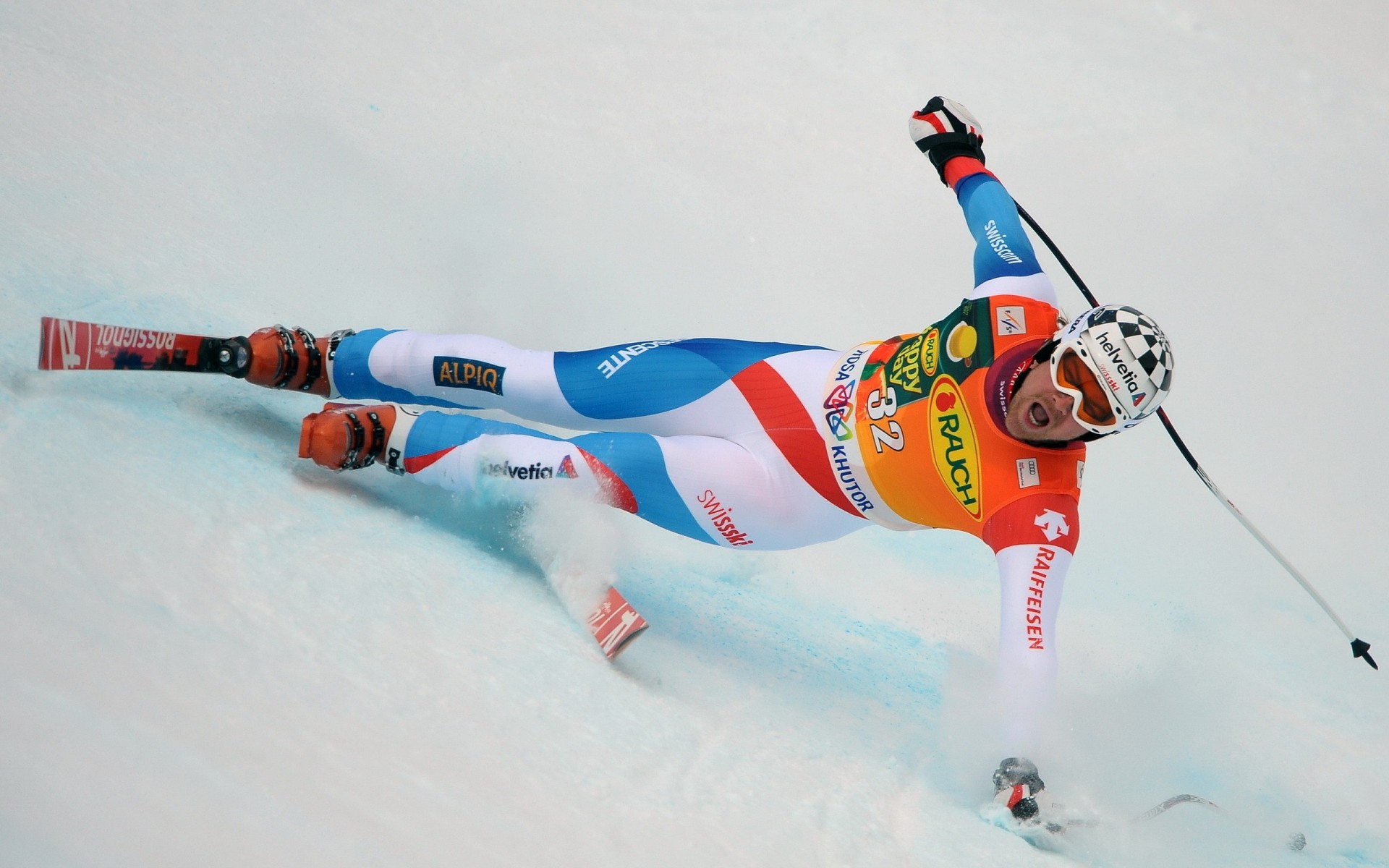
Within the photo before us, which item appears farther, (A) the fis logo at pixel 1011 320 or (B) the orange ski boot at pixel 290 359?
(B) the orange ski boot at pixel 290 359

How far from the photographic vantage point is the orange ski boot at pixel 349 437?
2.40m

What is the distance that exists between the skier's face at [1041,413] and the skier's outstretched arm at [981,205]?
1.12ft

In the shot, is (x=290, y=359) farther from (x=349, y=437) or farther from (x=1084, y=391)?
(x=1084, y=391)

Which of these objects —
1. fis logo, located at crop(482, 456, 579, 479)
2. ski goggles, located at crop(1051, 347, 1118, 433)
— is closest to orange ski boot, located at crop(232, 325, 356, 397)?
fis logo, located at crop(482, 456, 579, 479)

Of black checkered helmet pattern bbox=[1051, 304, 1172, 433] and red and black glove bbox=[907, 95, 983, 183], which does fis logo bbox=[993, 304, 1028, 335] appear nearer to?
black checkered helmet pattern bbox=[1051, 304, 1172, 433]

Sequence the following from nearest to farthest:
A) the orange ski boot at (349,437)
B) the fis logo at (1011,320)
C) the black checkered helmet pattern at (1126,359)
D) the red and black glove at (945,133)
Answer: the black checkered helmet pattern at (1126,359) < the fis logo at (1011,320) < the orange ski boot at (349,437) < the red and black glove at (945,133)

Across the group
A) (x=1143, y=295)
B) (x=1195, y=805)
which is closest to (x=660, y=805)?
(x=1195, y=805)

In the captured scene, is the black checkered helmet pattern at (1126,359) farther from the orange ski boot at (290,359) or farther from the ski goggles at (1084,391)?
the orange ski boot at (290,359)

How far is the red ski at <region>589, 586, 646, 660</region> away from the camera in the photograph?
84.3 inches

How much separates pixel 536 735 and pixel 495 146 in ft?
12.1

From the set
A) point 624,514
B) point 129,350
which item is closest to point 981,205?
point 624,514

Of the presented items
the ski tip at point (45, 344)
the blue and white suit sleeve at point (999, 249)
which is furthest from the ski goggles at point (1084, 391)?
the ski tip at point (45, 344)

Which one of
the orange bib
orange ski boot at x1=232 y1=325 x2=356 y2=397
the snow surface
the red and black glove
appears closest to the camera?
the snow surface

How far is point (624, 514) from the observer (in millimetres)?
2641
